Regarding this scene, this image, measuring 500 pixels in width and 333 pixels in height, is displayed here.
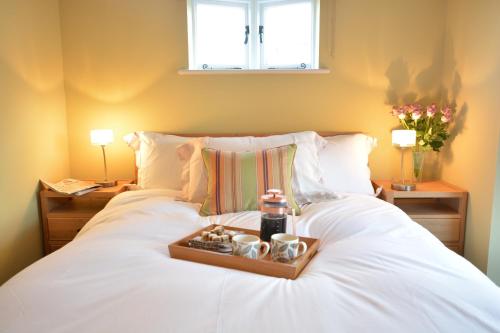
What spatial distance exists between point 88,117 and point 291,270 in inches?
86.2

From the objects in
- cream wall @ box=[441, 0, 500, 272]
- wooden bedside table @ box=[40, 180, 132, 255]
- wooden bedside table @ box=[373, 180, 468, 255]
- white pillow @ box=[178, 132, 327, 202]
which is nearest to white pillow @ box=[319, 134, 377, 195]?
white pillow @ box=[178, 132, 327, 202]

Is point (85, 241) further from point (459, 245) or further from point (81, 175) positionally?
point (459, 245)

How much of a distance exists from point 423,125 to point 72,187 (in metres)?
2.37

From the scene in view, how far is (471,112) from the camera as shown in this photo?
2254 mm

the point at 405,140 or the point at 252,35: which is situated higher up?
the point at 252,35

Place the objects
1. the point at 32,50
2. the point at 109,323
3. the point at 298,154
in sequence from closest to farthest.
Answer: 1. the point at 109,323
2. the point at 298,154
3. the point at 32,50

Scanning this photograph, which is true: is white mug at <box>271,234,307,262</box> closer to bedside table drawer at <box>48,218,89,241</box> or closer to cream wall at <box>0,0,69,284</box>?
bedside table drawer at <box>48,218,89,241</box>

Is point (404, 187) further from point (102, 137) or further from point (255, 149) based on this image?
point (102, 137)

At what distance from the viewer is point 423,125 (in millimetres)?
2463

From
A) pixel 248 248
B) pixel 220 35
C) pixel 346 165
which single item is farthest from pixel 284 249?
pixel 220 35

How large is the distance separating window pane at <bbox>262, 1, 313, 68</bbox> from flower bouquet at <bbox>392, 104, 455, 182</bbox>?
0.80m

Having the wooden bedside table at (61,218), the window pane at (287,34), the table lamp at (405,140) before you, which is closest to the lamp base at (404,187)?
the table lamp at (405,140)

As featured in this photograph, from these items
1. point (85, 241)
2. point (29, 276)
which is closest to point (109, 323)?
point (29, 276)

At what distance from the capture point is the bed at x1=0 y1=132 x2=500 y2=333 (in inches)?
33.7
